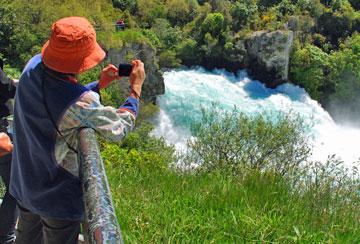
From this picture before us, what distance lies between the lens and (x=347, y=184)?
5.12 m

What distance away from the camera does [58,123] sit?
205 centimetres

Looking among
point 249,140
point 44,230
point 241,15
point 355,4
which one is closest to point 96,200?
point 44,230

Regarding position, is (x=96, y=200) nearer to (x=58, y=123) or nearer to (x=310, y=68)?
(x=58, y=123)

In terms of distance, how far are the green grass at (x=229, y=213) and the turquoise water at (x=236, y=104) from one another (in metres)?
25.3

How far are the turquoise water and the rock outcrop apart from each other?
96cm

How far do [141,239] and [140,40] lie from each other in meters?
28.4

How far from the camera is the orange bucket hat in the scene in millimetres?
2047

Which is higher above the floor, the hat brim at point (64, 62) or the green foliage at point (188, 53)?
the hat brim at point (64, 62)

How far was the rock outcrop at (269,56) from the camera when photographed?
3881cm

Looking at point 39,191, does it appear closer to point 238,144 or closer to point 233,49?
point 238,144

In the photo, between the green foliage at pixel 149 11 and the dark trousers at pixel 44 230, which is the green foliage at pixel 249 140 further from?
the green foliage at pixel 149 11

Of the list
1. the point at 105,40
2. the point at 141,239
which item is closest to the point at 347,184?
the point at 141,239

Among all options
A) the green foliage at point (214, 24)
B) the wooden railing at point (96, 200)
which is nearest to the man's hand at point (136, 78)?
the wooden railing at point (96, 200)

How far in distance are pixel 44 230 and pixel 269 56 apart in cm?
3785
